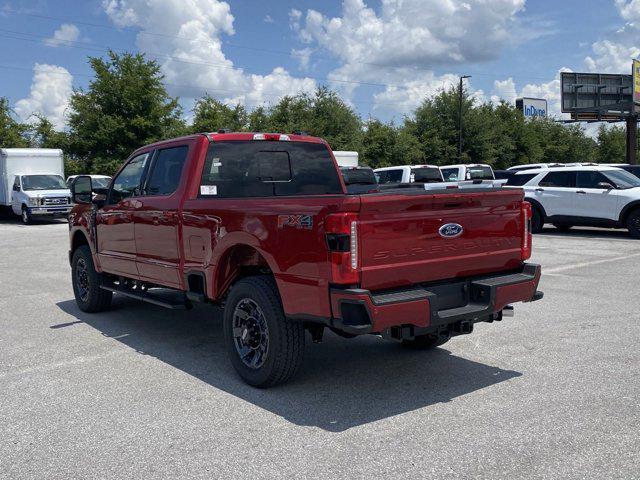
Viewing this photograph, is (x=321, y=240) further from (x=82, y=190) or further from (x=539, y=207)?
(x=539, y=207)

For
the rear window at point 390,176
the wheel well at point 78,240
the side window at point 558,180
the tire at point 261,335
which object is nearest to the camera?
the tire at point 261,335

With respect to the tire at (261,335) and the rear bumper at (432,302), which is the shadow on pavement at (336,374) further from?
the rear bumper at (432,302)

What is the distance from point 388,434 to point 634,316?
4.47 meters

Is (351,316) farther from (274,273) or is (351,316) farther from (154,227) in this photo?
(154,227)

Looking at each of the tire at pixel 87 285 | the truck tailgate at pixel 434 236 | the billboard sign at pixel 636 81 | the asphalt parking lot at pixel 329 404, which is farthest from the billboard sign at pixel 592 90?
the truck tailgate at pixel 434 236

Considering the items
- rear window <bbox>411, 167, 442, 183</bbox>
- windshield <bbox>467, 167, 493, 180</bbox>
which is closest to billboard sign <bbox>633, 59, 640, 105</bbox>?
windshield <bbox>467, 167, 493, 180</bbox>

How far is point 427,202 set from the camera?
4.44 metres

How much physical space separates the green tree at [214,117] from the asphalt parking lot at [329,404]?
1379 inches

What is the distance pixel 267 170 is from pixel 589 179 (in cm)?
1262

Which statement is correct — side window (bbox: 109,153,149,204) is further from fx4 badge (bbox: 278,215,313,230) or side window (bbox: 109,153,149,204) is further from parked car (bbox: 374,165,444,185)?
parked car (bbox: 374,165,444,185)

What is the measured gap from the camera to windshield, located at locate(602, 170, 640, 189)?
1588 centimetres

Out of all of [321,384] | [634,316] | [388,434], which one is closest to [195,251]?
[321,384]

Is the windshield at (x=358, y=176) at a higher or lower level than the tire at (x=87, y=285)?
higher

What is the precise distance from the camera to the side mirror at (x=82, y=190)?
7348 millimetres
